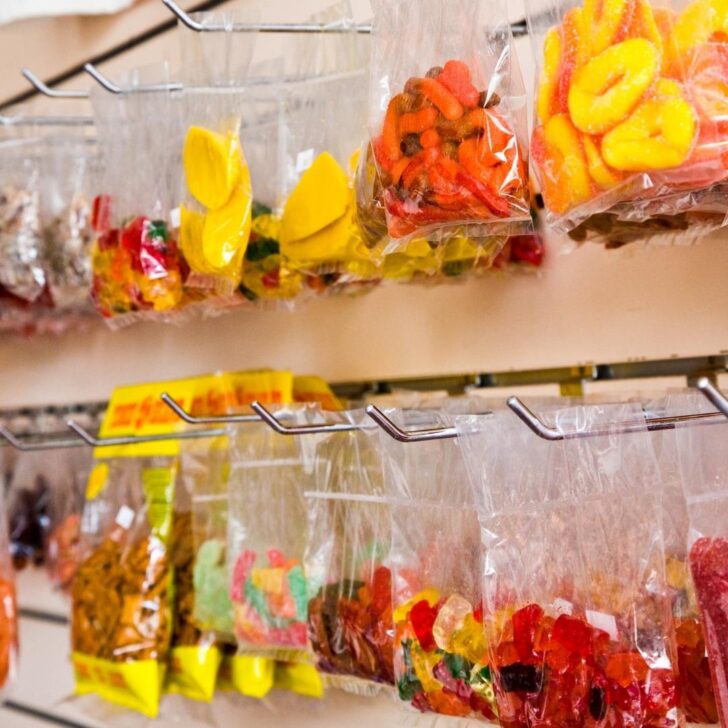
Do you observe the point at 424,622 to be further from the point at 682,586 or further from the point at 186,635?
the point at 186,635

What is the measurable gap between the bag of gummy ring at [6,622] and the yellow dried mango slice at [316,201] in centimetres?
65

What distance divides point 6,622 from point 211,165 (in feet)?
2.30

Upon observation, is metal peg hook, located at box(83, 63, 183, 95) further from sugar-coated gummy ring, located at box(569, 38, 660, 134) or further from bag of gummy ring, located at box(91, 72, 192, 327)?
sugar-coated gummy ring, located at box(569, 38, 660, 134)

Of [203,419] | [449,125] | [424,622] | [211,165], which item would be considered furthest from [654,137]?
[203,419]

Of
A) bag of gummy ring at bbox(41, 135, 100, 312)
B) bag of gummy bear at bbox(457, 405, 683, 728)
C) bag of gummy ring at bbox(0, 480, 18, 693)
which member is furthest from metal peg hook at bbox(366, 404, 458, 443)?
bag of gummy ring at bbox(0, 480, 18, 693)

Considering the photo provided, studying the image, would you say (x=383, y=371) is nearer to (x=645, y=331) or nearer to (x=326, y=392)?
(x=326, y=392)

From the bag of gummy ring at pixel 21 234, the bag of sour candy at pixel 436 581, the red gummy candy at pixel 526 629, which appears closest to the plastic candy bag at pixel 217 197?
the bag of sour candy at pixel 436 581

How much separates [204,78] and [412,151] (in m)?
0.44

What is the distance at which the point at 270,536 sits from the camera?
111 cm

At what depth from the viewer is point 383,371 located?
1.33 meters

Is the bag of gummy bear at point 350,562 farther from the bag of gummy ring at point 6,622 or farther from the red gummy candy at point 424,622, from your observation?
the bag of gummy ring at point 6,622

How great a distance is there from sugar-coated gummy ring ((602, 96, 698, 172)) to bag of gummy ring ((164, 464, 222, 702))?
772 mm

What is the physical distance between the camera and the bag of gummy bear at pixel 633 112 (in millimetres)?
676

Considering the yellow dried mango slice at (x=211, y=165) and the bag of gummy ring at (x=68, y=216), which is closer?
the yellow dried mango slice at (x=211, y=165)
